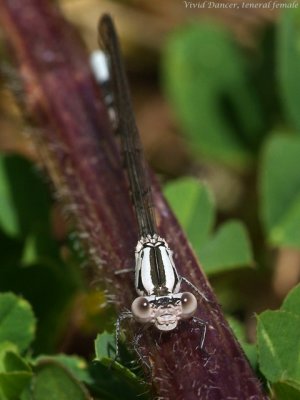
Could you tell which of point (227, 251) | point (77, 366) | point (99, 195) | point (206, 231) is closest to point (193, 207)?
point (206, 231)

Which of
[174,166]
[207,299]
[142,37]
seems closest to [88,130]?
[207,299]

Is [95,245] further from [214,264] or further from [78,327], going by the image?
[78,327]

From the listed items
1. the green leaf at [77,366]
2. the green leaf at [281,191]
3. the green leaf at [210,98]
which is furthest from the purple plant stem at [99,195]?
the green leaf at [210,98]

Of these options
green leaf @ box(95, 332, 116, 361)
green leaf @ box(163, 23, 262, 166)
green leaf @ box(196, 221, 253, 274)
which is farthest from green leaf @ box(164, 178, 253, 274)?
green leaf @ box(163, 23, 262, 166)

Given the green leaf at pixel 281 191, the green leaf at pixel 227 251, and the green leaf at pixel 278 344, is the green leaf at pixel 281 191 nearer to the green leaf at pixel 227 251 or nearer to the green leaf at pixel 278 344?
the green leaf at pixel 227 251

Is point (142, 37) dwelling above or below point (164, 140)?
above

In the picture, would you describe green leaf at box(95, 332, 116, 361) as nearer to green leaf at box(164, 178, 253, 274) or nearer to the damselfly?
the damselfly

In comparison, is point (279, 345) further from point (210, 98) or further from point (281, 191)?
point (210, 98)
